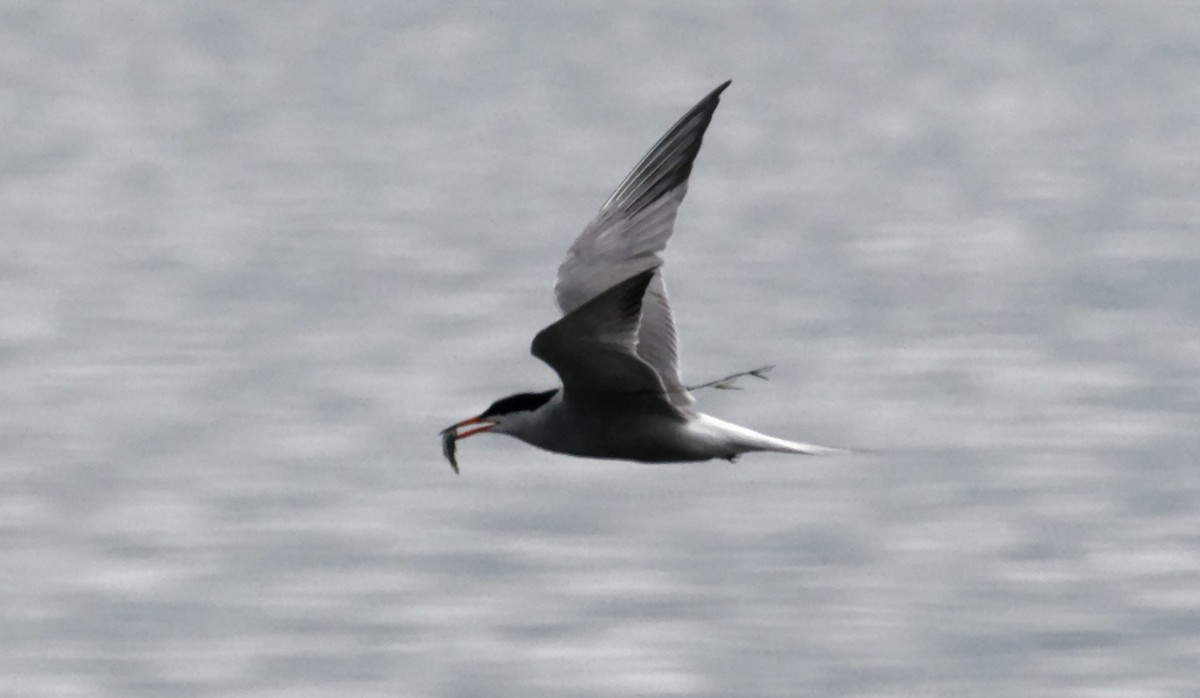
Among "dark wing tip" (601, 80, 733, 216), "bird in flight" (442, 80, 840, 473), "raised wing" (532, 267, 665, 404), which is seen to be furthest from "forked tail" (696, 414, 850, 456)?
"dark wing tip" (601, 80, 733, 216)

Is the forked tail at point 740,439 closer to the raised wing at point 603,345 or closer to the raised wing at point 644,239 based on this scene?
the raised wing at point 603,345

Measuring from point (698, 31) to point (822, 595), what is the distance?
94.4ft

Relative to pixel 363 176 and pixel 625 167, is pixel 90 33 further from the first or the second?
pixel 625 167

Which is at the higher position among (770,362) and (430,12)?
(430,12)

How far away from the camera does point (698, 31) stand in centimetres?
4397

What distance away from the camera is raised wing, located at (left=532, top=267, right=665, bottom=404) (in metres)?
9.25

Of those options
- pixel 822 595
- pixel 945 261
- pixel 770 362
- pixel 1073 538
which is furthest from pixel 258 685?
pixel 945 261

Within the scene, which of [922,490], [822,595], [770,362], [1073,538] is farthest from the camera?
[770,362]

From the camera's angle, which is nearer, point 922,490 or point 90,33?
point 922,490

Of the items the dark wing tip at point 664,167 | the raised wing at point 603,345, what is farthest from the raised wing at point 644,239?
the raised wing at point 603,345

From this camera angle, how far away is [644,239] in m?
11.3

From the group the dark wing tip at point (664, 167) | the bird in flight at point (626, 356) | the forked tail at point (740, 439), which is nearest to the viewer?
the bird in flight at point (626, 356)

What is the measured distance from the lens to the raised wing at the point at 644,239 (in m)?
10.9

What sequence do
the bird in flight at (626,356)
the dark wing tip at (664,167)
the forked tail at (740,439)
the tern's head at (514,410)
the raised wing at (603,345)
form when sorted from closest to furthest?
the raised wing at (603,345) < the bird in flight at (626,356) < the forked tail at (740,439) < the tern's head at (514,410) < the dark wing tip at (664,167)
